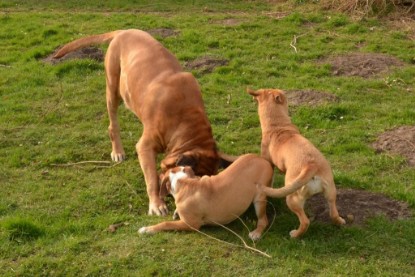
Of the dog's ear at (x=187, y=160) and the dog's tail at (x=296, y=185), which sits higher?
the dog's tail at (x=296, y=185)

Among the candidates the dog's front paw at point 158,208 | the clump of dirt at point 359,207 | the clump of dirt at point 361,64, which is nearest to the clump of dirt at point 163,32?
the clump of dirt at point 361,64

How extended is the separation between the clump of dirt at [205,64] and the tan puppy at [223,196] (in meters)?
5.29

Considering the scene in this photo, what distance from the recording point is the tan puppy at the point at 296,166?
5766 millimetres

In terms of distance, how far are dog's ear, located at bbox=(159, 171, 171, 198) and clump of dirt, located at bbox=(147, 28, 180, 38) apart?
7.08m

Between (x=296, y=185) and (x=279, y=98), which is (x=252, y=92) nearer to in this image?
(x=279, y=98)

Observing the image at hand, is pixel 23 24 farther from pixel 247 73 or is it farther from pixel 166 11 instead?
pixel 247 73

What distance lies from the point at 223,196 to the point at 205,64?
5880mm

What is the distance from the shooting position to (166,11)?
53.7ft

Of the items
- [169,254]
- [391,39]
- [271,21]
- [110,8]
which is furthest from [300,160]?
[110,8]

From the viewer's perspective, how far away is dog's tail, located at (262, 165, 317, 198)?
5652 mm

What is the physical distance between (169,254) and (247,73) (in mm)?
5786

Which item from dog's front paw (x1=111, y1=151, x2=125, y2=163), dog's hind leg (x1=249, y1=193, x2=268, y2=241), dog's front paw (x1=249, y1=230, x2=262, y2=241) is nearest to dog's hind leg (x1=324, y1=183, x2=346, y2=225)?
dog's hind leg (x1=249, y1=193, x2=268, y2=241)

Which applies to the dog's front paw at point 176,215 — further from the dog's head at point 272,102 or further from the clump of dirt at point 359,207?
the dog's head at point 272,102

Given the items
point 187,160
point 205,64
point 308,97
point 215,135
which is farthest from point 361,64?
point 187,160
